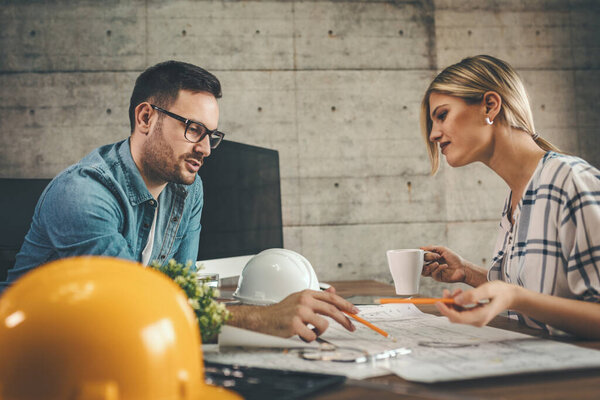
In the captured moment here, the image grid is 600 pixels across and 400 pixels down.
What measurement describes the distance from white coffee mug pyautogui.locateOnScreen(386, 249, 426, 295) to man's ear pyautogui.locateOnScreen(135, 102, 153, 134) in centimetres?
94

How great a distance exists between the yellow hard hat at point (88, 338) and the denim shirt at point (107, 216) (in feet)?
2.23

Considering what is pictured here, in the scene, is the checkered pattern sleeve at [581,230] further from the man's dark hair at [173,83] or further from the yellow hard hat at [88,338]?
the man's dark hair at [173,83]

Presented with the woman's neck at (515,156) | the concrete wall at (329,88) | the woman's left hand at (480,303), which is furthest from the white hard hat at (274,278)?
the concrete wall at (329,88)

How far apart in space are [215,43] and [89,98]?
892mm

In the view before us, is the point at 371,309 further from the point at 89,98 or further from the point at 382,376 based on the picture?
the point at 89,98

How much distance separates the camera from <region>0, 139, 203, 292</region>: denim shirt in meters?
1.02

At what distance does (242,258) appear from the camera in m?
1.83

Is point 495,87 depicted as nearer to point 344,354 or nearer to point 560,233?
Result: point 560,233

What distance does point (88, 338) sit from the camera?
0.32 meters

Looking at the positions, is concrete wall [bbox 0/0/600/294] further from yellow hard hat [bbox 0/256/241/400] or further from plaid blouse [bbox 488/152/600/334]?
yellow hard hat [bbox 0/256/241/400]

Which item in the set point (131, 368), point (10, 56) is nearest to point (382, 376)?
point (131, 368)

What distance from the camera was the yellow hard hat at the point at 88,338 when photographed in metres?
0.31

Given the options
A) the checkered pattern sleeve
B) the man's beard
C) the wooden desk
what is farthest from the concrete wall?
the wooden desk

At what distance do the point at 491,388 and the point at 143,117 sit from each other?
4.44 ft
